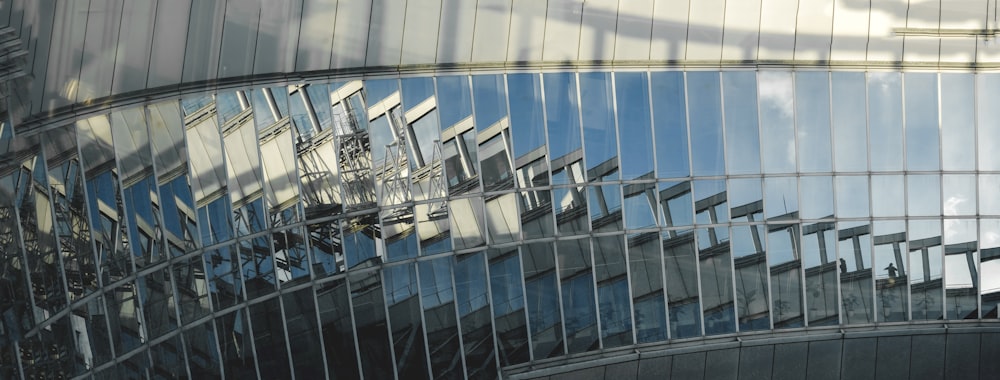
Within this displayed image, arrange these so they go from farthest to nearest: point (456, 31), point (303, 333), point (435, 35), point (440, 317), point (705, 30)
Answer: point (705, 30), point (440, 317), point (456, 31), point (435, 35), point (303, 333)

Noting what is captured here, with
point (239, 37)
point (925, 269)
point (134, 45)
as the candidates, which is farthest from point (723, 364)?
point (134, 45)

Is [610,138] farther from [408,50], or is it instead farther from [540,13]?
[408,50]

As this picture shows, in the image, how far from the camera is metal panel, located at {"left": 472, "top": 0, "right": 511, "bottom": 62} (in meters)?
24.2

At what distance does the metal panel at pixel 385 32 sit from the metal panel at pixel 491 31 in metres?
1.67

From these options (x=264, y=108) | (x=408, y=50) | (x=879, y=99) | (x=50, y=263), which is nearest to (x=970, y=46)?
(x=879, y=99)

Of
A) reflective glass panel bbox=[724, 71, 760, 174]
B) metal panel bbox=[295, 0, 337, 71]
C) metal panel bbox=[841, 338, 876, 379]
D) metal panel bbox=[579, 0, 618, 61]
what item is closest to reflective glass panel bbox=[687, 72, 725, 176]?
reflective glass panel bbox=[724, 71, 760, 174]

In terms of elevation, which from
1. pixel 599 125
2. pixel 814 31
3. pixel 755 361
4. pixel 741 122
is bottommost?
pixel 755 361

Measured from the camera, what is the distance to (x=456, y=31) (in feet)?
Answer: 79.5

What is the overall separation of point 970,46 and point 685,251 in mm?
7915

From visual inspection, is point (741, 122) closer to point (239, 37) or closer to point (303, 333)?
point (303, 333)

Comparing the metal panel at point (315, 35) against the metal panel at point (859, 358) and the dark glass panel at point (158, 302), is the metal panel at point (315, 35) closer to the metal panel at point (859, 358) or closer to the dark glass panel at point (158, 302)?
the dark glass panel at point (158, 302)

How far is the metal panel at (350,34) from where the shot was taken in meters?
22.5

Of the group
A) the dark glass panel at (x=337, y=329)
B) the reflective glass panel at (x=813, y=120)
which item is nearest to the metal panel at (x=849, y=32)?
the reflective glass panel at (x=813, y=120)

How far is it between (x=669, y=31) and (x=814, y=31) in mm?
3419
